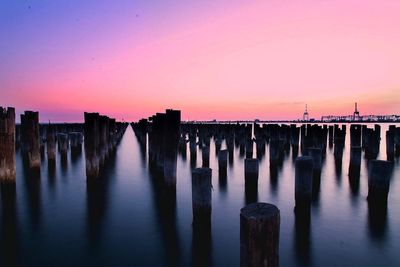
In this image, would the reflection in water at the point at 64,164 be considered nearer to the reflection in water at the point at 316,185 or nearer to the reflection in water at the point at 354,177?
the reflection in water at the point at 316,185

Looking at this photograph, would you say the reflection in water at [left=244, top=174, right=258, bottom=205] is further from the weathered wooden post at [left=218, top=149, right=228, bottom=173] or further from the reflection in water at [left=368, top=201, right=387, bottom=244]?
the reflection in water at [left=368, top=201, right=387, bottom=244]

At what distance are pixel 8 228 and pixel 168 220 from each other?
3387 millimetres

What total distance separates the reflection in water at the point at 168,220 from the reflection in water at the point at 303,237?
83.5 inches

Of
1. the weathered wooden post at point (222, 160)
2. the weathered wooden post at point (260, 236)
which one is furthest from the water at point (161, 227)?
the weathered wooden post at point (260, 236)

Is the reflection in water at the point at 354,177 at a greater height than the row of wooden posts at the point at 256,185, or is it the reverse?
the row of wooden posts at the point at 256,185

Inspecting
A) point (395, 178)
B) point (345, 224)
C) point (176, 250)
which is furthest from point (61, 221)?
point (395, 178)

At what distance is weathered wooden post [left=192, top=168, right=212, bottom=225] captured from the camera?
5129 mm

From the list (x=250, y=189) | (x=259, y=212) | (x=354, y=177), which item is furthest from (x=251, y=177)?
(x=259, y=212)

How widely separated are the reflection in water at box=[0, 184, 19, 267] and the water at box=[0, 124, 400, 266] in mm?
15

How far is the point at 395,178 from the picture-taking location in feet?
36.7

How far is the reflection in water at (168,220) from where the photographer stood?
493cm

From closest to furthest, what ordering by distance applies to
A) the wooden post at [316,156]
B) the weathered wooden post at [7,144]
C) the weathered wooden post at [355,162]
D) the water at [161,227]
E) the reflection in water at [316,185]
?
the water at [161,227]
the weathered wooden post at [7,144]
the reflection in water at [316,185]
the wooden post at [316,156]
the weathered wooden post at [355,162]

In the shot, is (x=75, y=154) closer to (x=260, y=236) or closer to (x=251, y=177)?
(x=251, y=177)

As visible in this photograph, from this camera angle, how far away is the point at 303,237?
5664 millimetres
